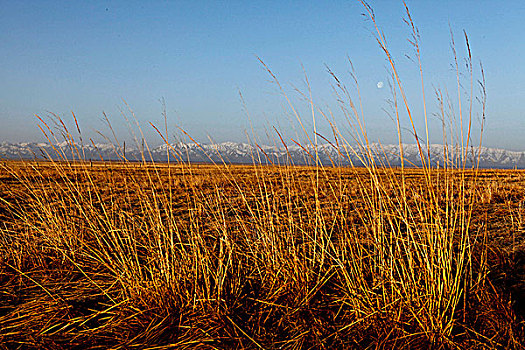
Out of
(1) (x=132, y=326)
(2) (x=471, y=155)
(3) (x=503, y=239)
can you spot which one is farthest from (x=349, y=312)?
(3) (x=503, y=239)

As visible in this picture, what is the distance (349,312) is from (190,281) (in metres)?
0.90

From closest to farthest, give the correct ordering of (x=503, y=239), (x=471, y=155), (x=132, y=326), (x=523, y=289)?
(x=471, y=155) → (x=132, y=326) → (x=523, y=289) → (x=503, y=239)

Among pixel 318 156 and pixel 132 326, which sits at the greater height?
pixel 318 156

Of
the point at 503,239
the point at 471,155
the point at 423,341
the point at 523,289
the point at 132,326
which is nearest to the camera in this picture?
the point at 423,341

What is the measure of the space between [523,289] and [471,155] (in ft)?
3.66

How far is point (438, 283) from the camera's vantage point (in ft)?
5.12

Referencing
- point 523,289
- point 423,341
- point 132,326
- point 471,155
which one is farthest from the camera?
point 523,289

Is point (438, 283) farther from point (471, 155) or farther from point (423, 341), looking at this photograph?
point (471, 155)

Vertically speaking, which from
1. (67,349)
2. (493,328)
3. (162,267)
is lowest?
(67,349)

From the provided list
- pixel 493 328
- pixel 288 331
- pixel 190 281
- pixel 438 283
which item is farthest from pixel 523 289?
pixel 190 281

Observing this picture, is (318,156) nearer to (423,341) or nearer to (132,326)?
(423,341)

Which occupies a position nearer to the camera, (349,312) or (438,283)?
(438,283)

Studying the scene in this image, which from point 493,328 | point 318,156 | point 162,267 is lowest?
point 493,328

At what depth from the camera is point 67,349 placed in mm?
1625
